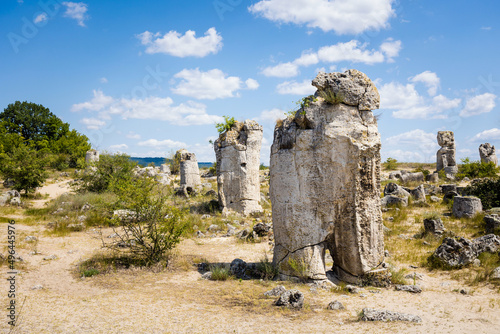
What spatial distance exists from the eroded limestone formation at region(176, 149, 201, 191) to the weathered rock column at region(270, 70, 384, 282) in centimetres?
1415

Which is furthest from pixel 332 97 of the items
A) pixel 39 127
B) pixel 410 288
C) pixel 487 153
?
pixel 39 127

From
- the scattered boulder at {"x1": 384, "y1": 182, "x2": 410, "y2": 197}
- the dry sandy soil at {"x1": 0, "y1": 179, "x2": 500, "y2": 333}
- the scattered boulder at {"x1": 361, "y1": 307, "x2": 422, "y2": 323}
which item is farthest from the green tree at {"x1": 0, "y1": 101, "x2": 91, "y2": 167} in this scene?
the scattered boulder at {"x1": 361, "y1": 307, "x2": 422, "y2": 323}

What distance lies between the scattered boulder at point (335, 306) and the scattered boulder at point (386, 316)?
17.9 inches

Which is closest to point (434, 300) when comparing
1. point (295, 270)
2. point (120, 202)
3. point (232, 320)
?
point (295, 270)

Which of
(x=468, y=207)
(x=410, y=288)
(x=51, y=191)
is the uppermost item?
(x=51, y=191)

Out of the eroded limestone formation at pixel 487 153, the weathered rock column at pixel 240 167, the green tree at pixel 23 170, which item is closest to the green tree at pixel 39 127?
the green tree at pixel 23 170

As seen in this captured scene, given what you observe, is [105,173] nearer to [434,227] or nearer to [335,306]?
[434,227]

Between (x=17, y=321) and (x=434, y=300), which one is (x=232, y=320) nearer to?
(x=17, y=321)

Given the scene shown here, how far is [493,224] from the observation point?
31.4 ft

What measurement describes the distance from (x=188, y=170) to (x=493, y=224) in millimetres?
15300

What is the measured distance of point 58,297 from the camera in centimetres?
611

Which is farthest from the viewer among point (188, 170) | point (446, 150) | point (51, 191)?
point (446, 150)

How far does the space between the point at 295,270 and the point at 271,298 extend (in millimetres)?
943

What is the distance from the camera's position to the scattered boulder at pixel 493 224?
9.45 meters
